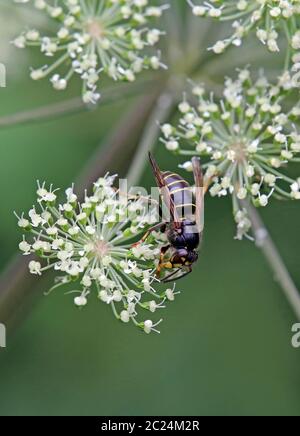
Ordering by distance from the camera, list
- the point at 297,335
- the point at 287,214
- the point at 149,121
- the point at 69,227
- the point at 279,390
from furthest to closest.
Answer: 1. the point at 279,390
2. the point at 287,214
3. the point at 149,121
4. the point at 297,335
5. the point at 69,227

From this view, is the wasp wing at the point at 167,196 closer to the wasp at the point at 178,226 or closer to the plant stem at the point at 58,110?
the wasp at the point at 178,226

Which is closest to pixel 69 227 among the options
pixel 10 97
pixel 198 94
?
pixel 198 94

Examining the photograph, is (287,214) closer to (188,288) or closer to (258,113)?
(188,288)

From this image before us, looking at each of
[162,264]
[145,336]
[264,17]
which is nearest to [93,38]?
[264,17]

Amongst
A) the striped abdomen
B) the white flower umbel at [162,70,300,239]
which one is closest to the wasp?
the striped abdomen

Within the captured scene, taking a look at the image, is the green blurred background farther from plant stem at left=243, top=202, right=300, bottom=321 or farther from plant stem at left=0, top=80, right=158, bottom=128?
plant stem at left=243, top=202, right=300, bottom=321

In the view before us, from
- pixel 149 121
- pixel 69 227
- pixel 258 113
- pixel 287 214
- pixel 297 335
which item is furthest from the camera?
pixel 287 214
